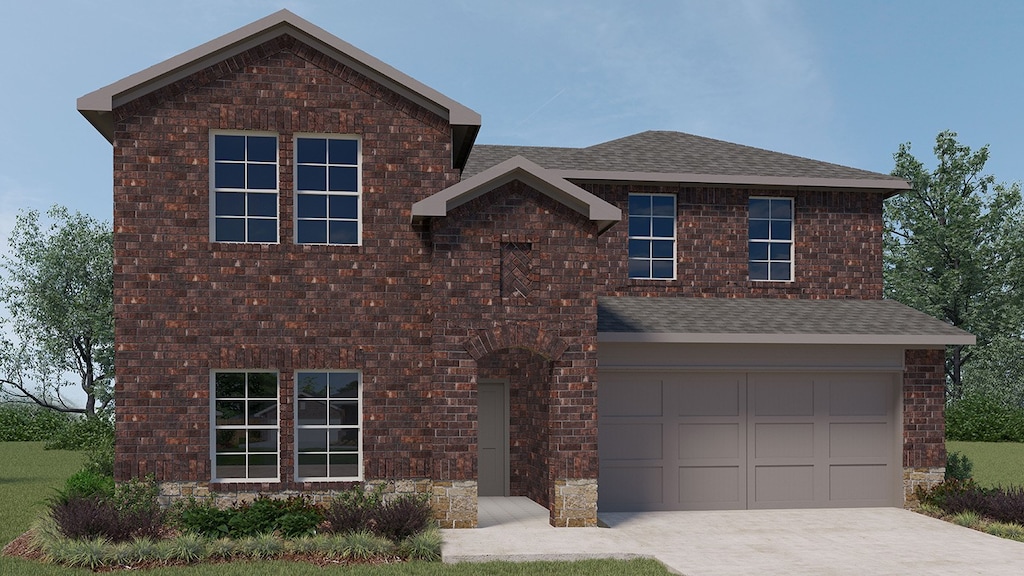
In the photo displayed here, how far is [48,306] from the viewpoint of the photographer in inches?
1481

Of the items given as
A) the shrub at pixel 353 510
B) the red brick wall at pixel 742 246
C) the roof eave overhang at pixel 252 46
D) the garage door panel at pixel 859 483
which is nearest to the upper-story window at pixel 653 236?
the red brick wall at pixel 742 246

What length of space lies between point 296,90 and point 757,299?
9.41m

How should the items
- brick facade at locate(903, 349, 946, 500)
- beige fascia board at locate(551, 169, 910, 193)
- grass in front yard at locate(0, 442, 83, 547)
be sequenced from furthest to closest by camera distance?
beige fascia board at locate(551, 169, 910, 193), brick facade at locate(903, 349, 946, 500), grass in front yard at locate(0, 442, 83, 547)

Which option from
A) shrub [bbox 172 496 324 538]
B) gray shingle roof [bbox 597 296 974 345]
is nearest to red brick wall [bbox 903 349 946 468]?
gray shingle roof [bbox 597 296 974 345]

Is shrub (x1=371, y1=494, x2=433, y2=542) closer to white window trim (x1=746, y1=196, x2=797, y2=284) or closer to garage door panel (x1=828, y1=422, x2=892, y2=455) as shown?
garage door panel (x1=828, y1=422, x2=892, y2=455)

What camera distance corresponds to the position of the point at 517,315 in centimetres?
1396

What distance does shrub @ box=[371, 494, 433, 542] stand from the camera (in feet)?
41.4

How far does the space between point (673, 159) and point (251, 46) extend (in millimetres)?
8698

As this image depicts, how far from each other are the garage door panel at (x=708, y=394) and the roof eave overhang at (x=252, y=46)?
5.77 meters

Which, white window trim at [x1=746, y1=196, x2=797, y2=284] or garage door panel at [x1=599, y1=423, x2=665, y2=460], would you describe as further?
white window trim at [x1=746, y1=196, x2=797, y2=284]

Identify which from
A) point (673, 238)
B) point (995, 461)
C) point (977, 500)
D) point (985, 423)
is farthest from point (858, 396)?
point (985, 423)

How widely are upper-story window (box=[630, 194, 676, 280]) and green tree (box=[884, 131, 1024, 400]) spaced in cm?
2623

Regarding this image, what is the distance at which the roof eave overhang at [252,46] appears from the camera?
45.3 ft

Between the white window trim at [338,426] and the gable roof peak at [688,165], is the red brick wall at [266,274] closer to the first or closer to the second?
the white window trim at [338,426]
